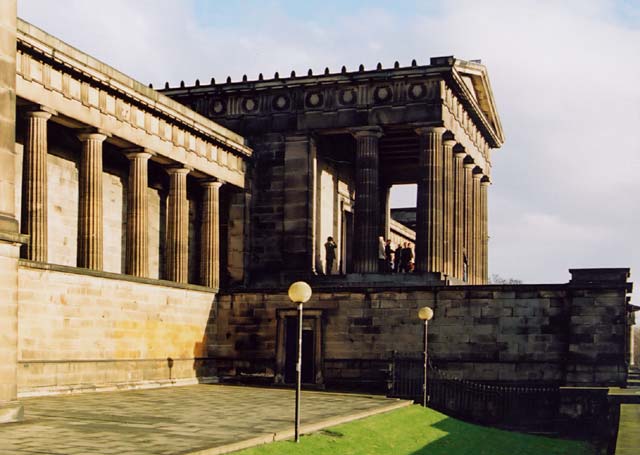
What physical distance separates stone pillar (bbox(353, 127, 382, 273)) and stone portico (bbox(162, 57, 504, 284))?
47 mm

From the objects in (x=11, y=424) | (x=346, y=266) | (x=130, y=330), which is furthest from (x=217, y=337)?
(x=11, y=424)

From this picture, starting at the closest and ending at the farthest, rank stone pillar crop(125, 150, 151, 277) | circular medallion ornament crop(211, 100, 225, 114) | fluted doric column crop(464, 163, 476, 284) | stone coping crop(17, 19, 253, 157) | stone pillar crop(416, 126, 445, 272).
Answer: stone coping crop(17, 19, 253, 157)
stone pillar crop(125, 150, 151, 277)
stone pillar crop(416, 126, 445, 272)
circular medallion ornament crop(211, 100, 225, 114)
fluted doric column crop(464, 163, 476, 284)

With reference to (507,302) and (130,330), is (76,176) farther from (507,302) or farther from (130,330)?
(507,302)

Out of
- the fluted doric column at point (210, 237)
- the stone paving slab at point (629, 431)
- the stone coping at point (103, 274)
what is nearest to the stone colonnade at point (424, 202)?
the fluted doric column at point (210, 237)

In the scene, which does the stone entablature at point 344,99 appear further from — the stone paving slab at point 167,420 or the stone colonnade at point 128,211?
the stone paving slab at point 167,420

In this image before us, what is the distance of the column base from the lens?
1962cm

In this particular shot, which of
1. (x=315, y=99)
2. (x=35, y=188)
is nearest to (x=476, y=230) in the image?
(x=315, y=99)

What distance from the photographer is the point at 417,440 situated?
2438 cm

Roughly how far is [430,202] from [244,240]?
30.1ft

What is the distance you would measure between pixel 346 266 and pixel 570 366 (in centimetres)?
2127

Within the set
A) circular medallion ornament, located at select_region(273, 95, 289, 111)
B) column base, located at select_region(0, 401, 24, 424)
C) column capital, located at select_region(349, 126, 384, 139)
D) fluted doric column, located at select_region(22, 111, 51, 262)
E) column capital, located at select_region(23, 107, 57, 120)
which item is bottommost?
column base, located at select_region(0, 401, 24, 424)

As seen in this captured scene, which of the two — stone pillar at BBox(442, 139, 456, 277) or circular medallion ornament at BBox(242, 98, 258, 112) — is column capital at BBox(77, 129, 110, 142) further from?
stone pillar at BBox(442, 139, 456, 277)

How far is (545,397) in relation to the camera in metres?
35.2

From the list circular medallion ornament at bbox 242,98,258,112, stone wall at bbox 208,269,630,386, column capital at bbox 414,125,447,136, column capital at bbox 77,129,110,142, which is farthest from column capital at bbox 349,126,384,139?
column capital at bbox 77,129,110,142
